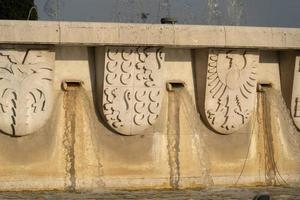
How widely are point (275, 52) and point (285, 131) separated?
100 centimetres

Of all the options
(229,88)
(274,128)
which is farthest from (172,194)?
(274,128)

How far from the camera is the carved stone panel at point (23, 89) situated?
24.4 feet

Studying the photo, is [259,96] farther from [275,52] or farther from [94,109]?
[94,109]

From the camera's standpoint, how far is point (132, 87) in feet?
25.8

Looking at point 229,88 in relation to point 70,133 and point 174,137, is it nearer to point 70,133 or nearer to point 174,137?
point 174,137

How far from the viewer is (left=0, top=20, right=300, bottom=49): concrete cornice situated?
23.7ft

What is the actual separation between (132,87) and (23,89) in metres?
1.23

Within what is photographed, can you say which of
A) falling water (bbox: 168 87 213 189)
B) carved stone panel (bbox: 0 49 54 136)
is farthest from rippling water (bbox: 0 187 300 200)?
carved stone panel (bbox: 0 49 54 136)

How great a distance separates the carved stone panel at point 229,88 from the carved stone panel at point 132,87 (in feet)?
2.13

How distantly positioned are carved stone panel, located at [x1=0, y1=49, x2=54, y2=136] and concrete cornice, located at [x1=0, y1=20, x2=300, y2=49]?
276 millimetres

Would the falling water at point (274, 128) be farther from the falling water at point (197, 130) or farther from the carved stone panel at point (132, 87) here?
the carved stone panel at point (132, 87)

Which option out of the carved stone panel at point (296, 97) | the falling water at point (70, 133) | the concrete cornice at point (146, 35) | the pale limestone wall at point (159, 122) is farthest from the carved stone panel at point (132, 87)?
the carved stone panel at point (296, 97)

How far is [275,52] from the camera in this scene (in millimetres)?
8734

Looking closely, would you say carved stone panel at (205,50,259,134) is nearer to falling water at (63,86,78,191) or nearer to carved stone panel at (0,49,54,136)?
falling water at (63,86,78,191)
